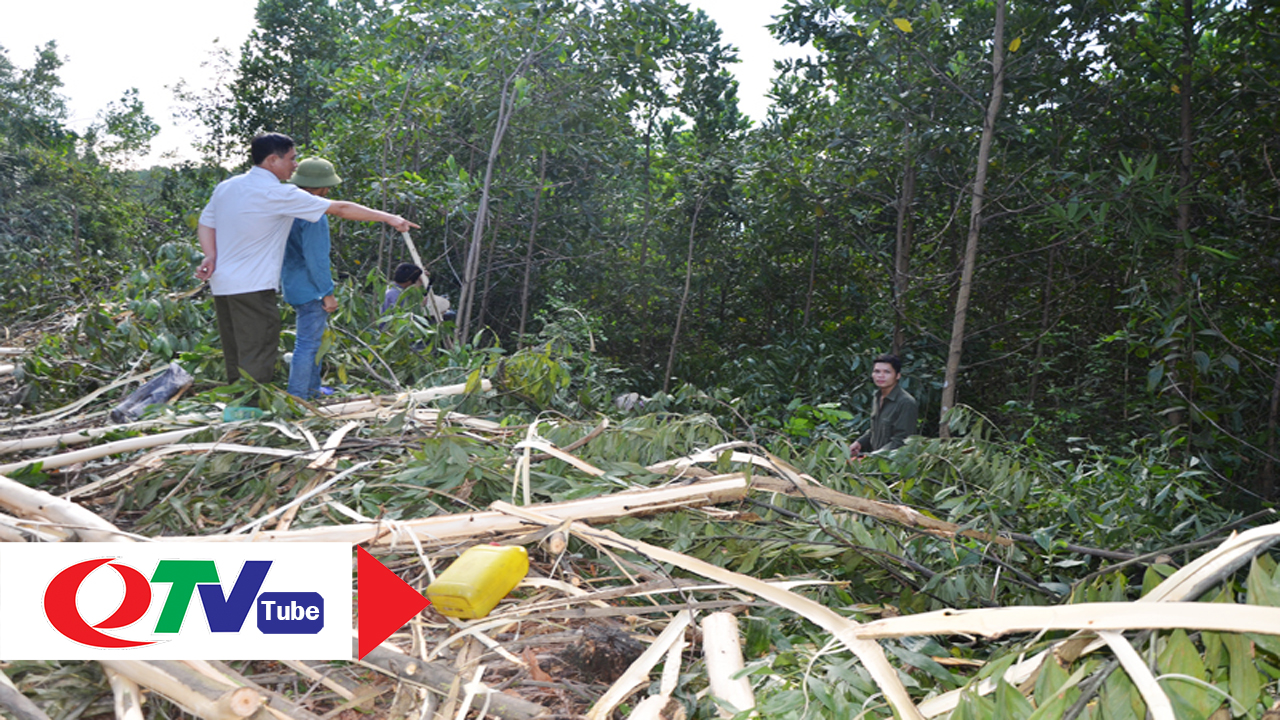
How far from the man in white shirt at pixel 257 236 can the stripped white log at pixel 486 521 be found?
207 centimetres

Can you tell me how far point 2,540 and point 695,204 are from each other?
256 inches

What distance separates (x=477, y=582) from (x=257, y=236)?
2.78 metres

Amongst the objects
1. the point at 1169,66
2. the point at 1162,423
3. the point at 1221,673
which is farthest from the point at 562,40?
the point at 1221,673

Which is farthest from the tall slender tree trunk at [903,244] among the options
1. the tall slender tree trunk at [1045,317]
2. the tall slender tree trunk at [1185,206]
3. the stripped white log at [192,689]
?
the stripped white log at [192,689]

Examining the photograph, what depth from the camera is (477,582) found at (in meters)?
1.83

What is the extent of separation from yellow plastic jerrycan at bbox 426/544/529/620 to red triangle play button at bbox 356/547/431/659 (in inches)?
3.0

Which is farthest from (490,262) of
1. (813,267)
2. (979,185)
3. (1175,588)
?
(1175,588)

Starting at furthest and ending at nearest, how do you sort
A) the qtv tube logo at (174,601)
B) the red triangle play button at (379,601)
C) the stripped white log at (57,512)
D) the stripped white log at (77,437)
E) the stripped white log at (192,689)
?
the stripped white log at (77,437) → the stripped white log at (57,512) → the red triangle play button at (379,601) → the qtv tube logo at (174,601) → the stripped white log at (192,689)

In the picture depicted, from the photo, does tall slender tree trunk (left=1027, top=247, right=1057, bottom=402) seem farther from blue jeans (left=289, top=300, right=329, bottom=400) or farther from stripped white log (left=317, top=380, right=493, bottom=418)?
blue jeans (left=289, top=300, right=329, bottom=400)

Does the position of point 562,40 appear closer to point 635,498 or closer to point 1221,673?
point 635,498

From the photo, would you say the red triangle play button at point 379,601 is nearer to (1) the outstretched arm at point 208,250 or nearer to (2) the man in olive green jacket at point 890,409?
(1) the outstretched arm at point 208,250

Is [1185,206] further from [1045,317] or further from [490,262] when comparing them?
[490,262]

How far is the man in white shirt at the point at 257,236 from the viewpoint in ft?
12.7

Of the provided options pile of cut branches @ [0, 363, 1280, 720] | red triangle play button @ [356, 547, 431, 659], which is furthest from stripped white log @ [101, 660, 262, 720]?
red triangle play button @ [356, 547, 431, 659]
